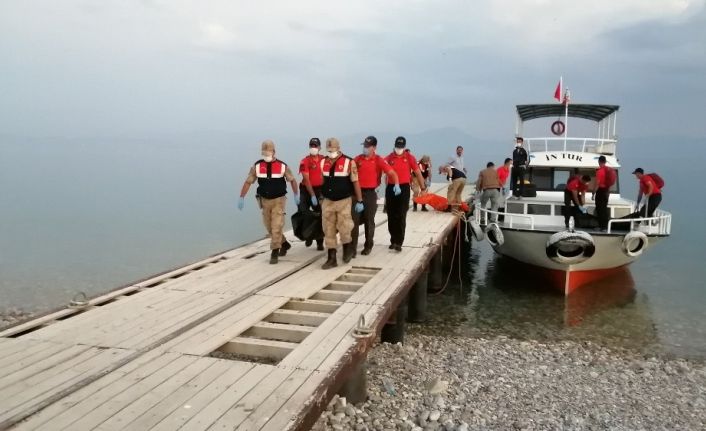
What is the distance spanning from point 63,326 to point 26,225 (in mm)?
27725

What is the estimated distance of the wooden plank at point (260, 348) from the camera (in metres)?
5.06

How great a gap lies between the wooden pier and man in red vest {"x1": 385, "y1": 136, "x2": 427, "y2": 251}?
1.47m

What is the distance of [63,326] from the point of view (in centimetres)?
550

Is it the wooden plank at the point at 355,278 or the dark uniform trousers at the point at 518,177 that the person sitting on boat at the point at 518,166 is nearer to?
the dark uniform trousers at the point at 518,177

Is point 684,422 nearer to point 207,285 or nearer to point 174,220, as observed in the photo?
point 207,285

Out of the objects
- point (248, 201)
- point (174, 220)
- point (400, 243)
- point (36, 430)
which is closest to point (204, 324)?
point (36, 430)

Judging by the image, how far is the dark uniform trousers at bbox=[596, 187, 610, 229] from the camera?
12.3m

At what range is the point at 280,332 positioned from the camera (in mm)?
5547

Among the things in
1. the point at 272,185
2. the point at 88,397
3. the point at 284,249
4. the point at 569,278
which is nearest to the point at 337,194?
the point at 272,185

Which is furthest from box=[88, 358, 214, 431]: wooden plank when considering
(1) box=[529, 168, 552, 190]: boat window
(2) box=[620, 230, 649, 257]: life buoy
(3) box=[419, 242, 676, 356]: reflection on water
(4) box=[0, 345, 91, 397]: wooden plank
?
(1) box=[529, 168, 552, 190]: boat window

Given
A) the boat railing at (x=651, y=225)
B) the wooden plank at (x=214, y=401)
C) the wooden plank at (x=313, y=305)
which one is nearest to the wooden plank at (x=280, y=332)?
the wooden plank at (x=313, y=305)

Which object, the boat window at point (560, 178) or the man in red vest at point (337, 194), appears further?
the boat window at point (560, 178)

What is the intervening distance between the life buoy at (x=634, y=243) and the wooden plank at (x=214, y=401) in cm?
1022

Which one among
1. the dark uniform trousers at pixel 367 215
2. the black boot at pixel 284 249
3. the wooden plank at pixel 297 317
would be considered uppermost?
the dark uniform trousers at pixel 367 215
